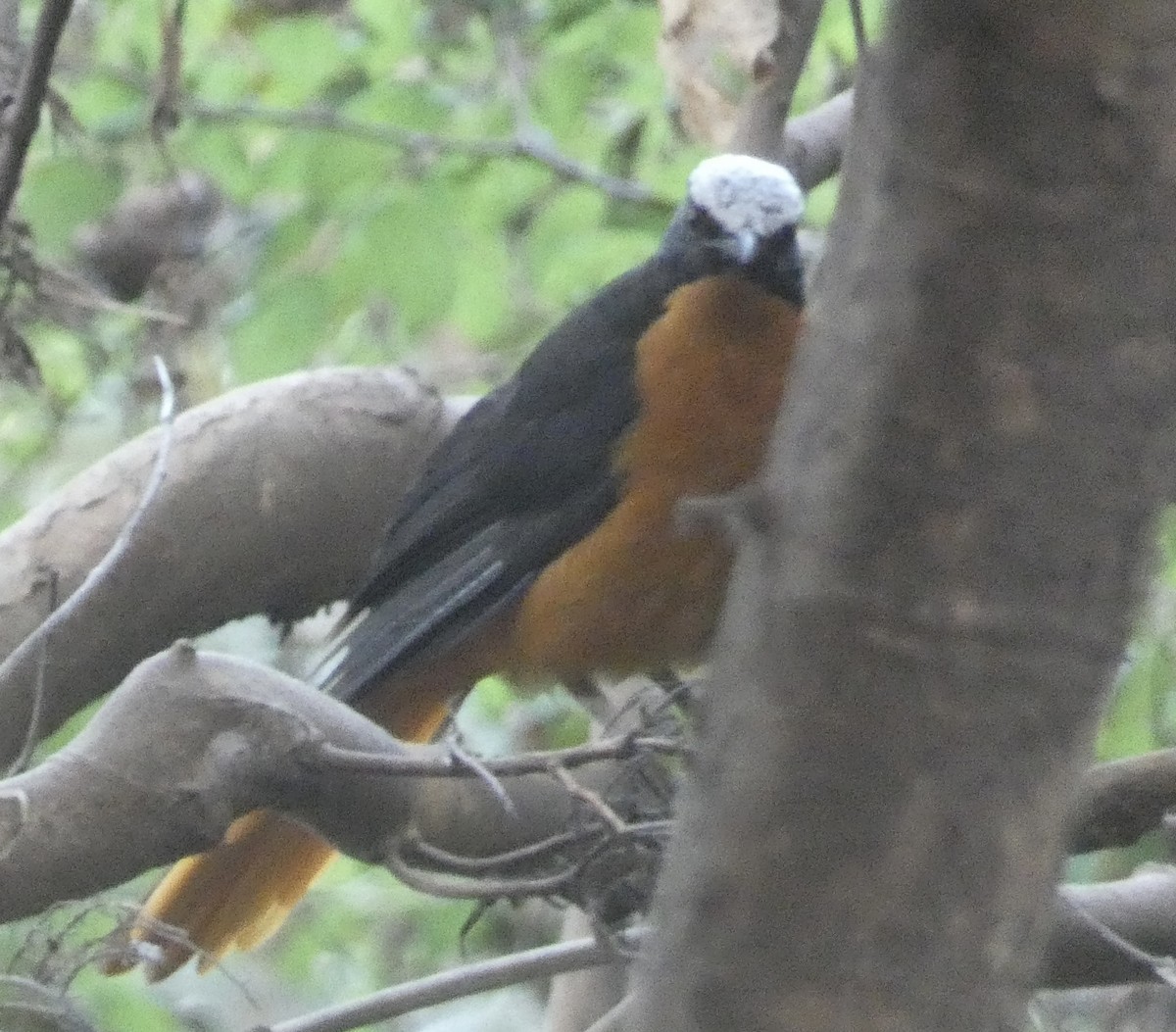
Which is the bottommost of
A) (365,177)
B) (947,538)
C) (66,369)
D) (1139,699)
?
(66,369)

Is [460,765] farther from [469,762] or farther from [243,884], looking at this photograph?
[243,884]

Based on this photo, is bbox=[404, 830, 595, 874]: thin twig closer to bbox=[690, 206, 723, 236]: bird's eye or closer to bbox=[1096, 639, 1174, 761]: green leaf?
bbox=[1096, 639, 1174, 761]: green leaf

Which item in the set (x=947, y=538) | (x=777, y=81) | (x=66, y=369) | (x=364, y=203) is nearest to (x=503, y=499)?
(x=364, y=203)

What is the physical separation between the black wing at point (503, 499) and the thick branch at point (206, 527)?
9cm

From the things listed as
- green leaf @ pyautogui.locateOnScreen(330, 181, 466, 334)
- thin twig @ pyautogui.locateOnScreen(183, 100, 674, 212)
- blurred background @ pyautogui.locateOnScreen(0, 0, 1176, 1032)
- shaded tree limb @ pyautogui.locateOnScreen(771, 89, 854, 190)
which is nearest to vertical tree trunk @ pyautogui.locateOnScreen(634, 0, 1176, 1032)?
blurred background @ pyautogui.locateOnScreen(0, 0, 1176, 1032)

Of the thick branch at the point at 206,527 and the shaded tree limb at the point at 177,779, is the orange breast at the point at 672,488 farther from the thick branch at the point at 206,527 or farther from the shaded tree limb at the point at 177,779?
the shaded tree limb at the point at 177,779

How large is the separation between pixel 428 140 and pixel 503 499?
61cm

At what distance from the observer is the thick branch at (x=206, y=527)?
2490 mm

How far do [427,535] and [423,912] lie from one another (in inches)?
41.8

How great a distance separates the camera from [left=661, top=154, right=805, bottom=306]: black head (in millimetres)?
2629

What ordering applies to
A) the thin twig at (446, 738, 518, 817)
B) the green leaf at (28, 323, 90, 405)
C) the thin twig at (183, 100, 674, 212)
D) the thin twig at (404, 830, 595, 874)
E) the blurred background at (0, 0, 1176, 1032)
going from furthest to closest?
the green leaf at (28, 323, 90, 405)
the thin twig at (183, 100, 674, 212)
the blurred background at (0, 0, 1176, 1032)
the thin twig at (404, 830, 595, 874)
the thin twig at (446, 738, 518, 817)

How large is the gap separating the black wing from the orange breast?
0.05m

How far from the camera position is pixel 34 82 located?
5.07ft

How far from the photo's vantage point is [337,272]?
315 cm
